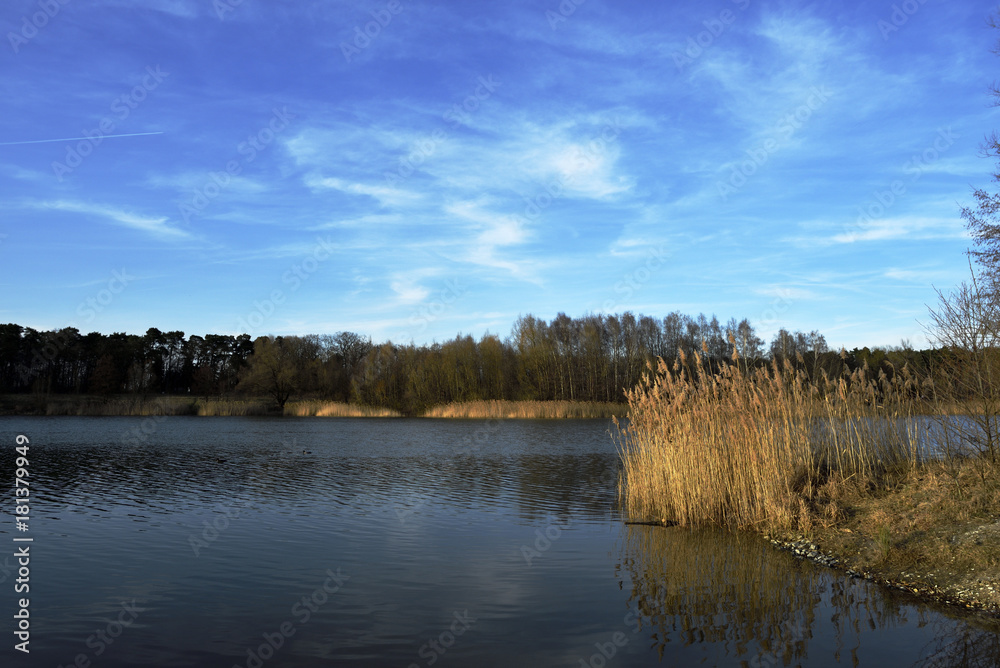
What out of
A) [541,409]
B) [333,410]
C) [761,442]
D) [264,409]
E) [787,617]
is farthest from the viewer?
Result: [264,409]

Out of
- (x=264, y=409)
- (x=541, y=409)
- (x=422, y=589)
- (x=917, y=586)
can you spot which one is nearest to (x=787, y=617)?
(x=917, y=586)

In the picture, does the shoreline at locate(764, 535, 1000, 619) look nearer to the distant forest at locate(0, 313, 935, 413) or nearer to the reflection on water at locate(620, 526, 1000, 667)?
the reflection on water at locate(620, 526, 1000, 667)

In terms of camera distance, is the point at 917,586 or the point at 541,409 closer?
the point at 917,586

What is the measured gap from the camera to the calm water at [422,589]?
5.91 m

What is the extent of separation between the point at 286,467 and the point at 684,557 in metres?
14.9

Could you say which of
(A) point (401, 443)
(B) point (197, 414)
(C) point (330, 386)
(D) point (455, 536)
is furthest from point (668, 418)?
(C) point (330, 386)

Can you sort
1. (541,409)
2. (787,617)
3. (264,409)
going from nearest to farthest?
(787,617) → (541,409) → (264,409)

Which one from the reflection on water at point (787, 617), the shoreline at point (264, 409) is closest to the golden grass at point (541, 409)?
the shoreline at point (264, 409)

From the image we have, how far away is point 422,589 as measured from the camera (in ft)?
25.7

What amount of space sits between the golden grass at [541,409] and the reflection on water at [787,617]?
39.7 m

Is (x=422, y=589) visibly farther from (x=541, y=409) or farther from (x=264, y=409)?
(x=264, y=409)

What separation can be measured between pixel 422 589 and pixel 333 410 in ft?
173

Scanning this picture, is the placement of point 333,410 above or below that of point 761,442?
below

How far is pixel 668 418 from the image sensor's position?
40.7 feet
